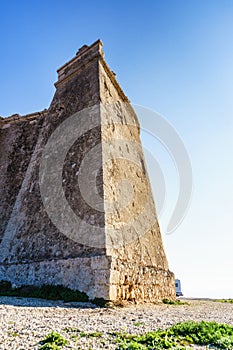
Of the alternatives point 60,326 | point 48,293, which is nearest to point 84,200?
point 48,293

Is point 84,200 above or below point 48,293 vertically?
above

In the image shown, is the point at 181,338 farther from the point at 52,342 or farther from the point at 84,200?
the point at 84,200

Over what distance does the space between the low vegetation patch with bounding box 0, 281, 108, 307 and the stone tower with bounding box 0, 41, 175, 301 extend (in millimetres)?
147

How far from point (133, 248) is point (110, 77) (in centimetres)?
801

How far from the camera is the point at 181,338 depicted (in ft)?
10.1

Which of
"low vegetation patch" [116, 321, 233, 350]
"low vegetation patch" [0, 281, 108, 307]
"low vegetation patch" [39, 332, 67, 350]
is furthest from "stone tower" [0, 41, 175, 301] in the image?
"low vegetation patch" [39, 332, 67, 350]

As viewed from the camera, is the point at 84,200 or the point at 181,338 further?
the point at 84,200

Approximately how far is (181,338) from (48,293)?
4.22 m

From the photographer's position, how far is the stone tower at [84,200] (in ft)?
21.8

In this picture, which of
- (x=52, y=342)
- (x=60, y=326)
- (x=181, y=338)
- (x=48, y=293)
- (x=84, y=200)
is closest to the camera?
(x=52, y=342)

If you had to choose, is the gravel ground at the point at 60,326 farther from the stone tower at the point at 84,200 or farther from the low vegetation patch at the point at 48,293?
the stone tower at the point at 84,200

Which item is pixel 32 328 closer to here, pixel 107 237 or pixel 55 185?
pixel 107 237

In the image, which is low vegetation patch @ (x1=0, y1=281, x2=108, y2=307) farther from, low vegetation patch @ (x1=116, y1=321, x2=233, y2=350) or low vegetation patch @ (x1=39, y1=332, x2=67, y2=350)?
low vegetation patch @ (x1=39, y1=332, x2=67, y2=350)

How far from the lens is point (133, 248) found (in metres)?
8.03
